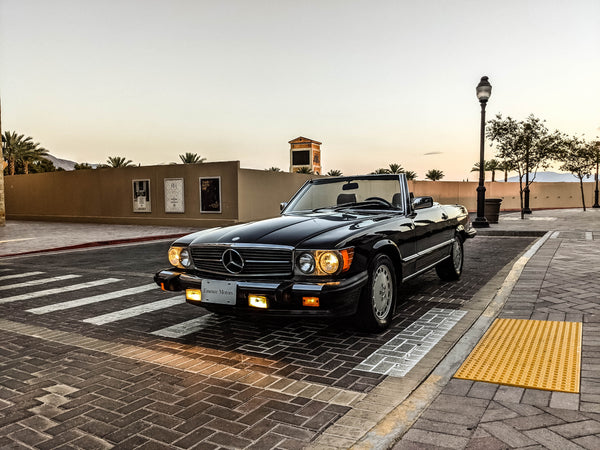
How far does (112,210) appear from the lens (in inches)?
963

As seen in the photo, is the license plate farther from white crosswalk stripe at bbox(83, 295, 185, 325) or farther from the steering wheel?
the steering wheel

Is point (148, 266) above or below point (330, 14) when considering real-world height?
below

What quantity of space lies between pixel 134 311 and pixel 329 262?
9.61 ft

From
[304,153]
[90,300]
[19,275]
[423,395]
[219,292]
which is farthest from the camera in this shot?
[304,153]

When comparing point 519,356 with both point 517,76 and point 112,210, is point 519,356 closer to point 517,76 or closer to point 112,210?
point 517,76

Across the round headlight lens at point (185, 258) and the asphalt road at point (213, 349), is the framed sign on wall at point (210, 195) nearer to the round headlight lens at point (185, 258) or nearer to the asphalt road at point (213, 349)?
the asphalt road at point (213, 349)

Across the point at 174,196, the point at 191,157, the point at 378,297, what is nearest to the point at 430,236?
the point at 378,297

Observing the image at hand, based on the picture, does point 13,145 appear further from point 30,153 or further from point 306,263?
point 306,263

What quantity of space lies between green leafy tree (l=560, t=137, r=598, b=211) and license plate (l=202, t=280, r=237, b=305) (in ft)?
114

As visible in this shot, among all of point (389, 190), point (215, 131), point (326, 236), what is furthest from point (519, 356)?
point (215, 131)

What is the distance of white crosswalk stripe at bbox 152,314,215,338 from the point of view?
4496 mm

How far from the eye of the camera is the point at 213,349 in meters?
4.00

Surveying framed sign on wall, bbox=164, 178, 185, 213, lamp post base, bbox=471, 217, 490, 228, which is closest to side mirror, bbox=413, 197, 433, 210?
lamp post base, bbox=471, 217, 490, 228

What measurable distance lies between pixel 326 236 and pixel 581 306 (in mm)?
3297
